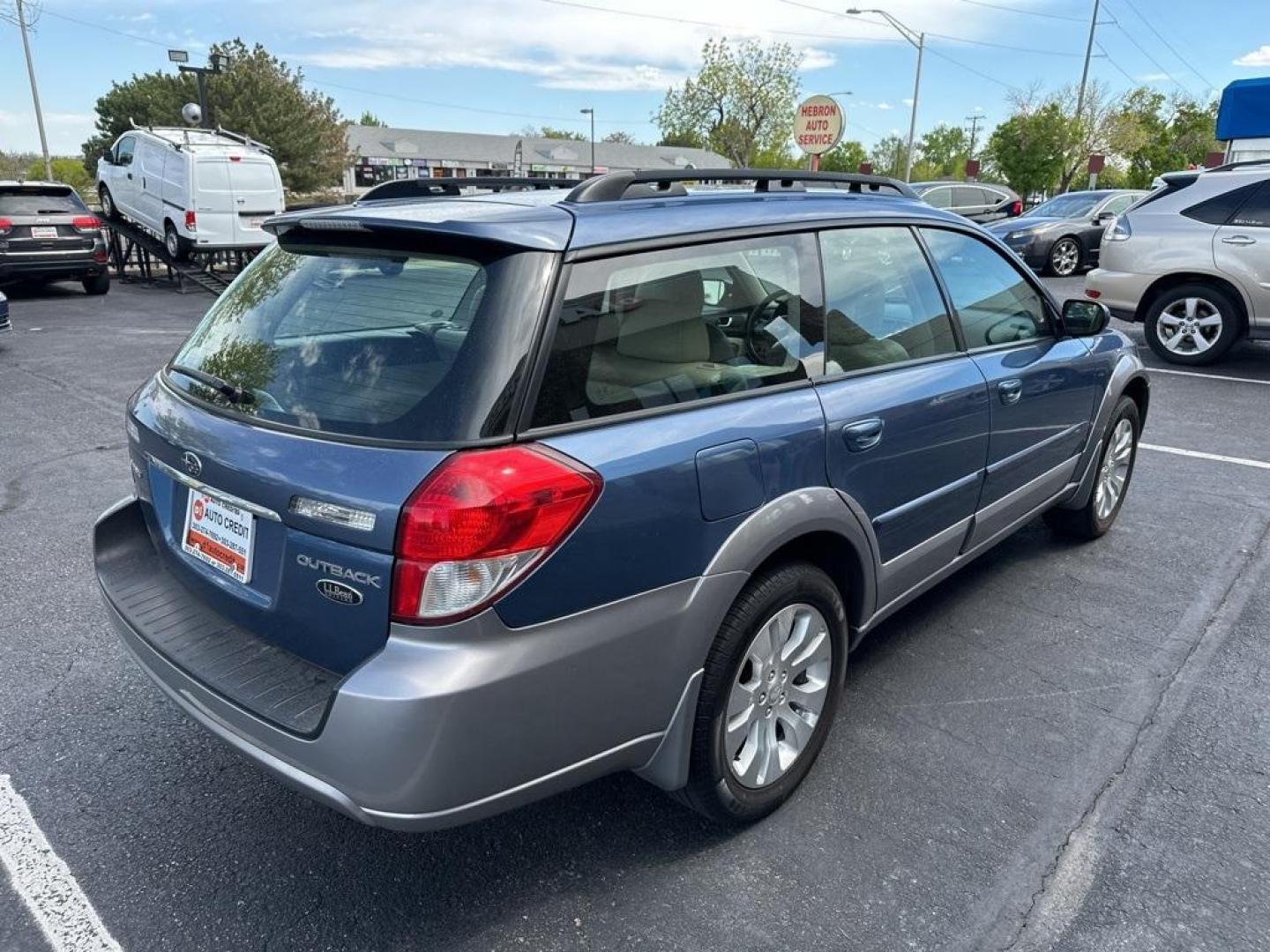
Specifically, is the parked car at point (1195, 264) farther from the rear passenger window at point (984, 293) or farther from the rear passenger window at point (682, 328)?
the rear passenger window at point (682, 328)

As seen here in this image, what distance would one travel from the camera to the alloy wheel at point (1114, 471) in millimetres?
4387

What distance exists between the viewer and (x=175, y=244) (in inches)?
603

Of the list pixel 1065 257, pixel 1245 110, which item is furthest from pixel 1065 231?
pixel 1245 110

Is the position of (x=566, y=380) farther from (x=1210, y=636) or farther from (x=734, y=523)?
(x=1210, y=636)

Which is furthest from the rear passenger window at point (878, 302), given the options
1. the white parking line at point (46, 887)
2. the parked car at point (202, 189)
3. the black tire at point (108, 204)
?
the black tire at point (108, 204)

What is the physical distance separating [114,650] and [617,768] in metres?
2.26

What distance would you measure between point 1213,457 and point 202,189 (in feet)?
47.1

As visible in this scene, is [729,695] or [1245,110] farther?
[1245,110]

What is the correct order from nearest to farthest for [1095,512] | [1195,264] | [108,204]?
[1095,512] → [1195,264] → [108,204]

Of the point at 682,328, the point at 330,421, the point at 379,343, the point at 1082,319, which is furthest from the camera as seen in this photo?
the point at 1082,319

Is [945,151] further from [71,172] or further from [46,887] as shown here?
[46,887]

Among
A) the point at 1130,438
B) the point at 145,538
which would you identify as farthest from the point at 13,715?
the point at 1130,438

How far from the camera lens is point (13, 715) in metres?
2.97

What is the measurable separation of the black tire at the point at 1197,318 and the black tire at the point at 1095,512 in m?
4.84
